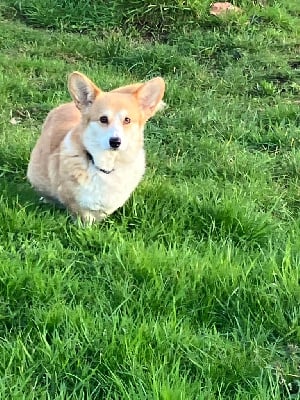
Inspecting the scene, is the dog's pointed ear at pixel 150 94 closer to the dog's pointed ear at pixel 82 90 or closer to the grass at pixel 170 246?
the dog's pointed ear at pixel 82 90

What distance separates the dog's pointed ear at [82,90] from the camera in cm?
390

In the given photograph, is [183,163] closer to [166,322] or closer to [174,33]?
[166,322]

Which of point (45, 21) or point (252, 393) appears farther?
point (45, 21)

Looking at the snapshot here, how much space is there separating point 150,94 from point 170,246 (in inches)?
36.7

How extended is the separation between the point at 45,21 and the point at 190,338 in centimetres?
526

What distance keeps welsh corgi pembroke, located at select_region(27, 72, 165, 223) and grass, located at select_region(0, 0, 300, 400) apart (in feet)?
0.37

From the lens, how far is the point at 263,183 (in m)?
4.55

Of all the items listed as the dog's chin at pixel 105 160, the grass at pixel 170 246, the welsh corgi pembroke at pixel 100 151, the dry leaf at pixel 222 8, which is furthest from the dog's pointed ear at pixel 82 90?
the dry leaf at pixel 222 8

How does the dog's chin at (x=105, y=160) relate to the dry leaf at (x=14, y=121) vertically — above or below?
above

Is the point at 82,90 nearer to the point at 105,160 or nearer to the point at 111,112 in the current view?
the point at 111,112

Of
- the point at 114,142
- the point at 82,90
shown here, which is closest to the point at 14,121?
the point at 82,90

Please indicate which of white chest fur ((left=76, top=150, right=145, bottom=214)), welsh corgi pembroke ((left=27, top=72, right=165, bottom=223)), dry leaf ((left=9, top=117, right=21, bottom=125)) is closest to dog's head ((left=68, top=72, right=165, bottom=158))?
welsh corgi pembroke ((left=27, top=72, right=165, bottom=223))

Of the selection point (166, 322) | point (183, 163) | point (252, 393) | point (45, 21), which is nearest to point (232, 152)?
point (183, 163)

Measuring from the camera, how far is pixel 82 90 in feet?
12.9
